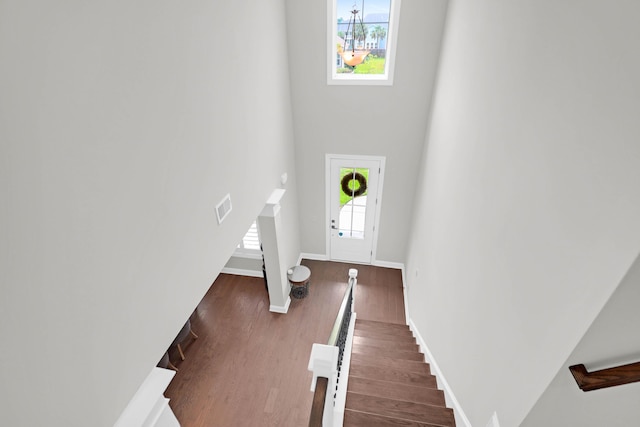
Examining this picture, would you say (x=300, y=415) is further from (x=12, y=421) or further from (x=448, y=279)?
(x=12, y=421)

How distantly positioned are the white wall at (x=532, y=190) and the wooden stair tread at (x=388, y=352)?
A: 22.8 inches

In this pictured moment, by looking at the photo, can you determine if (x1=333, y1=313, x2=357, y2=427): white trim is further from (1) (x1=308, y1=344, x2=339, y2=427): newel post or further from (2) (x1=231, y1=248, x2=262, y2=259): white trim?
(2) (x1=231, y1=248, x2=262, y2=259): white trim

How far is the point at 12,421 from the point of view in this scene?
48.9 inches

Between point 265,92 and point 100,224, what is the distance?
2.57 meters

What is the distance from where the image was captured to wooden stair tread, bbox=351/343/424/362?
3549 millimetres

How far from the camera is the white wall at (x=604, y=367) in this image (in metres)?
1.16

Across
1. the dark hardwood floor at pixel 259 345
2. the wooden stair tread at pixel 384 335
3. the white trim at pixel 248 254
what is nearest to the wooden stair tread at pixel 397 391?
the wooden stair tread at pixel 384 335

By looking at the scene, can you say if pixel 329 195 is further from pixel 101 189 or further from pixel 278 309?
pixel 101 189

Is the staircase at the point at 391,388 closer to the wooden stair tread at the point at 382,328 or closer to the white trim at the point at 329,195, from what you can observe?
the wooden stair tread at the point at 382,328

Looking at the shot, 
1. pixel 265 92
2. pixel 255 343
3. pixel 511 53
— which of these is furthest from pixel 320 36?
pixel 255 343

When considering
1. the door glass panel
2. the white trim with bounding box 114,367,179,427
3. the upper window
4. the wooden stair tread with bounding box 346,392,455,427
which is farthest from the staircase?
the upper window

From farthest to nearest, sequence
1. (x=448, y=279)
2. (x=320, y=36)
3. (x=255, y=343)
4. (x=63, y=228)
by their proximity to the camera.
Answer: (x=255, y=343) < (x=320, y=36) < (x=448, y=279) < (x=63, y=228)

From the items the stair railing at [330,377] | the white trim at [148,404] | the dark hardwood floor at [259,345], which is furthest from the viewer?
the dark hardwood floor at [259,345]

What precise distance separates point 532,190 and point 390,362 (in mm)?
2413
